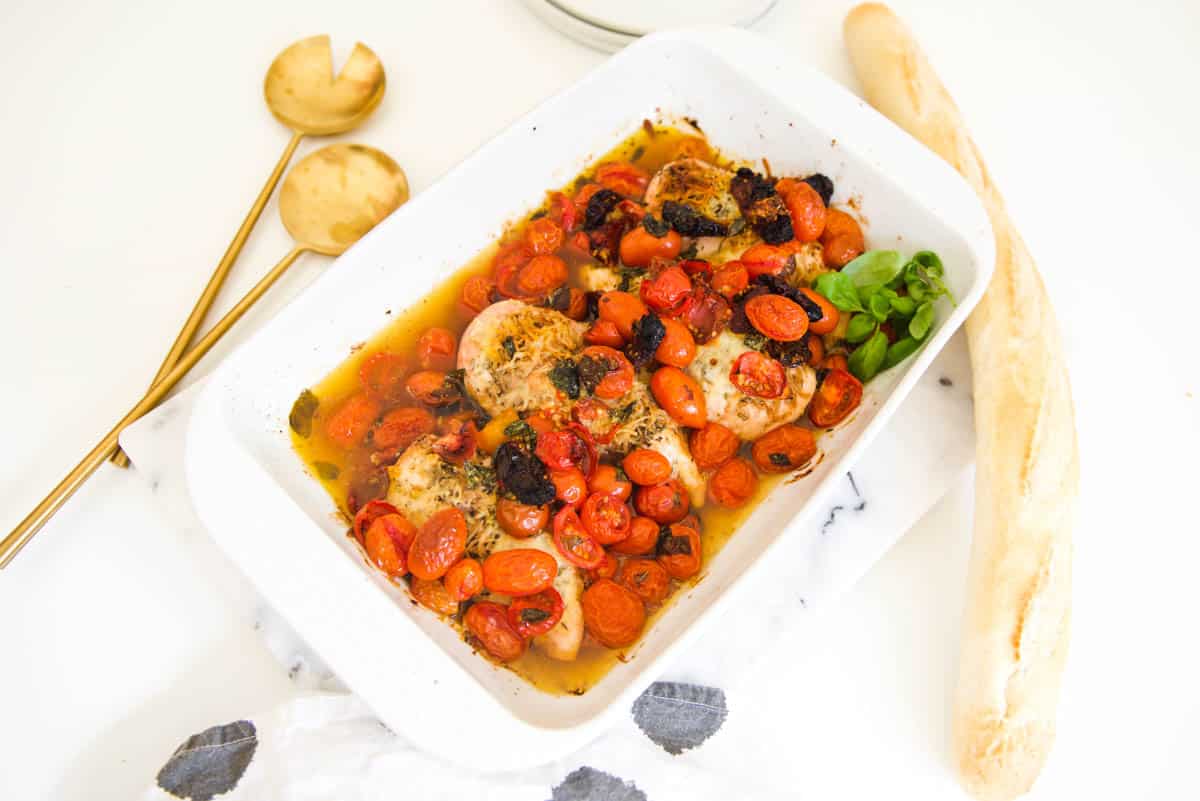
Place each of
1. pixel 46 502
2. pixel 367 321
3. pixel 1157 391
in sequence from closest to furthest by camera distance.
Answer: pixel 46 502 → pixel 367 321 → pixel 1157 391

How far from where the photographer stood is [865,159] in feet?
9.12

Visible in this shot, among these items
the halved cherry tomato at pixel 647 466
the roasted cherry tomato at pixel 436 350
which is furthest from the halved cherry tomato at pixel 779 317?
the roasted cherry tomato at pixel 436 350

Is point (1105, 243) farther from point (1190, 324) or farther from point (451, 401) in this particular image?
point (451, 401)

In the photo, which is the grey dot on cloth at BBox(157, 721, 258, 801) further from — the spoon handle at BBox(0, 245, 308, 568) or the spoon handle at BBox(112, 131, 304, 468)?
the spoon handle at BBox(112, 131, 304, 468)

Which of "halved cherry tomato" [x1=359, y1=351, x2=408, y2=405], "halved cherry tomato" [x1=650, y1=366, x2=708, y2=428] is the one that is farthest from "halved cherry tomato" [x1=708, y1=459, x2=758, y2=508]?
"halved cherry tomato" [x1=359, y1=351, x2=408, y2=405]

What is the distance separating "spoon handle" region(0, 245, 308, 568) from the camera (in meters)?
2.63

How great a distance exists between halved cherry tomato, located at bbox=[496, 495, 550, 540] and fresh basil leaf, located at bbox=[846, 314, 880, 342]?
3.25 ft

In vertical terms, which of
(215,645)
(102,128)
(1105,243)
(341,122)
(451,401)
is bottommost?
(1105,243)

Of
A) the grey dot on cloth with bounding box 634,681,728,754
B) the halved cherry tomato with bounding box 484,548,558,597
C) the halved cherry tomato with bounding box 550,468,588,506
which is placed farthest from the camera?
the grey dot on cloth with bounding box 634,681,728,754

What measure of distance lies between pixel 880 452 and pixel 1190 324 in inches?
51.9

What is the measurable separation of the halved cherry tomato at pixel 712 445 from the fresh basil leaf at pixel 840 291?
18.3 inches

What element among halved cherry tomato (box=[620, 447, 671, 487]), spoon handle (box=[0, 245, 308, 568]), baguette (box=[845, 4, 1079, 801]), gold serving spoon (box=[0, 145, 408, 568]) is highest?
gold serving spoon (box=[0, 145, 408, 568])

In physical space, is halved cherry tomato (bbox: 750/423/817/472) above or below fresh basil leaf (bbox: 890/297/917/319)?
below

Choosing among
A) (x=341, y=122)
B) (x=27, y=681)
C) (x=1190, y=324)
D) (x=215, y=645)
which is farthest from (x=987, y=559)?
(x=27, y=681)
